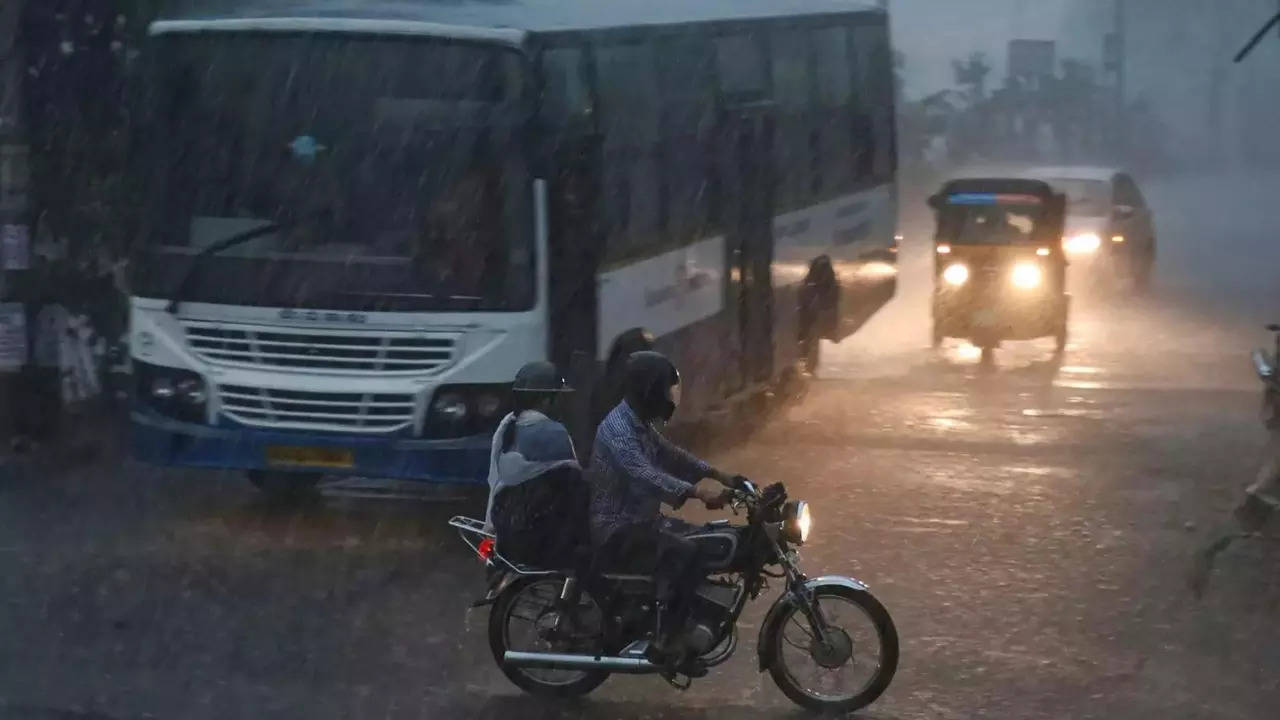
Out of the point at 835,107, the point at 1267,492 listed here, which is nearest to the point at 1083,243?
the point at 835,107

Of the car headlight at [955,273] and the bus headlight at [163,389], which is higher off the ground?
the bus headlight at [163,389]

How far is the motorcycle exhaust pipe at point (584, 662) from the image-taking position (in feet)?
24.4

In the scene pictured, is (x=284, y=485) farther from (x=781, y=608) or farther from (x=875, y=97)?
(x=875, y=97)

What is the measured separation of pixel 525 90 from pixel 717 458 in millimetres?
4169

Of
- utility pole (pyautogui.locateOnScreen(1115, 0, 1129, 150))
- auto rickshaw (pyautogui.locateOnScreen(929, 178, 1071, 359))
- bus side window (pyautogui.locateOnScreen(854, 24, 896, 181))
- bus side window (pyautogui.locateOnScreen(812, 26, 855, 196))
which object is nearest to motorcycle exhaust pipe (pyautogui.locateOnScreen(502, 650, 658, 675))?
bus side window (pyautogui.locateOnScreen(812, 26, 855, 196))

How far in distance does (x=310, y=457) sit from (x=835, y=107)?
792cm

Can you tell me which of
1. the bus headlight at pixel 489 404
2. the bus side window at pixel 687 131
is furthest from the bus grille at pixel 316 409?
the bus side window at pixel 687 131

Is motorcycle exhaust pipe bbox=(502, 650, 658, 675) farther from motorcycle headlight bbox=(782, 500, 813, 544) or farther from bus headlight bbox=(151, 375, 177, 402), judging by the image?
bus headlight bbox=(151, 375, 177, 402)

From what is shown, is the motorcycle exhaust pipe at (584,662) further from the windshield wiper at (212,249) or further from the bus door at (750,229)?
the bus door at (750,229)

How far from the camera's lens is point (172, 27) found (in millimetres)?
11055

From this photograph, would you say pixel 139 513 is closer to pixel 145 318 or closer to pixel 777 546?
pixel 145 318

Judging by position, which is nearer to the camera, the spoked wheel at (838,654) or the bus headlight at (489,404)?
the spoked wheel at (838,654)

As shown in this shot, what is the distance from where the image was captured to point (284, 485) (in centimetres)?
1234

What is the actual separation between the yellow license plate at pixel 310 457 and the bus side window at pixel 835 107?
7110 millimetres
